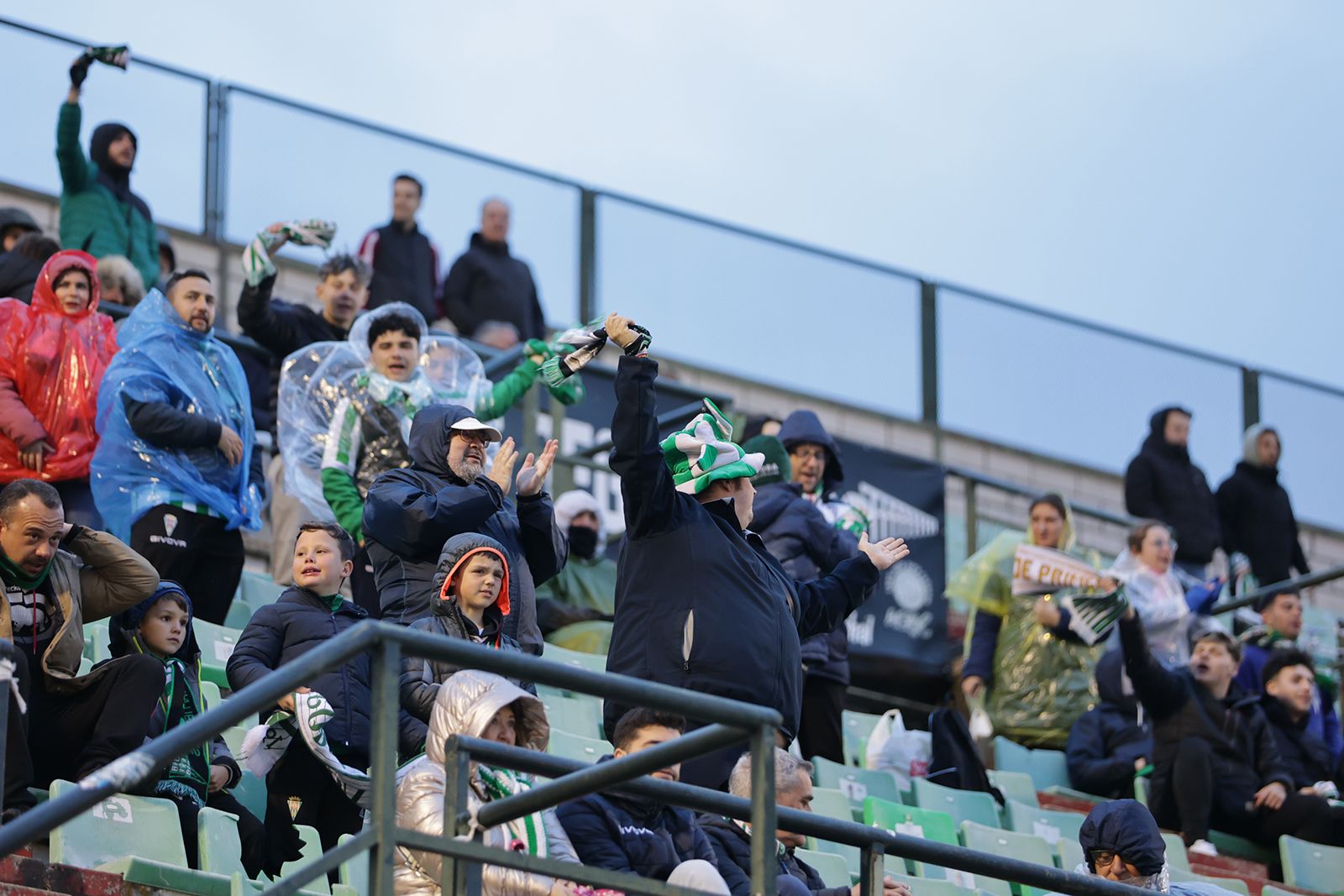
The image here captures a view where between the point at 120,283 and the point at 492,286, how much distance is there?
313cm

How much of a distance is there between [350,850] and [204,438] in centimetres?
437

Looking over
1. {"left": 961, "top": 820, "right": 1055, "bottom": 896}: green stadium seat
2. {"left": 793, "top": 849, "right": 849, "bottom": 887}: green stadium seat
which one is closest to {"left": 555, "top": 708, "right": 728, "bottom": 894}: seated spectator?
{"left": 793, "top": 849, "right": 849, "bottom": 887}: green stadium seat

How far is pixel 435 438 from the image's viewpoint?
770 cm

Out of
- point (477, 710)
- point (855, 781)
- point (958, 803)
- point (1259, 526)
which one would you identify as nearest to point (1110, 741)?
point (958, 803)

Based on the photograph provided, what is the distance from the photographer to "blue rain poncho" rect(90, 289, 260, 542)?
8.55 metres

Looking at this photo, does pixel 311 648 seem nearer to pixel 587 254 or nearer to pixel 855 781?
pixel 855 781

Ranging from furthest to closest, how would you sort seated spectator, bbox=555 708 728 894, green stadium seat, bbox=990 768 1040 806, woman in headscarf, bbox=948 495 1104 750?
woman in headscarf, bbox=948 495 1104 750 → green stadium seat, bbox=990 768 1040 806 → seated spectator, bbox=555 708 728 894

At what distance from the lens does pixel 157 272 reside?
453 inches

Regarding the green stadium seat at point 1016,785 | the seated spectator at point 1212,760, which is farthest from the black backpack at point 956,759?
the seated spectator at point 1212,760

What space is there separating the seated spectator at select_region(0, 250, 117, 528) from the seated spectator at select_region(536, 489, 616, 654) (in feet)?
8.04

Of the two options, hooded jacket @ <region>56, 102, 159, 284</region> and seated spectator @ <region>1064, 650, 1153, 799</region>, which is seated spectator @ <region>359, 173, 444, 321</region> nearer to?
hooded jacket @ <region>56, 102, 159, 284</region>

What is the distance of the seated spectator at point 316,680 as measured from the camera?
6.95m

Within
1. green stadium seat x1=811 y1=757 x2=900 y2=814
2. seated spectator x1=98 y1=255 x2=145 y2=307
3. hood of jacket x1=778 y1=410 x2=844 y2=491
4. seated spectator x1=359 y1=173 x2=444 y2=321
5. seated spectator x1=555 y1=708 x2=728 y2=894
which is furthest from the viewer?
seated spectator x1=359 y1=173 x2=444 y2=321

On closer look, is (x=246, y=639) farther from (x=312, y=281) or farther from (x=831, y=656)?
(x=312, y=281)
